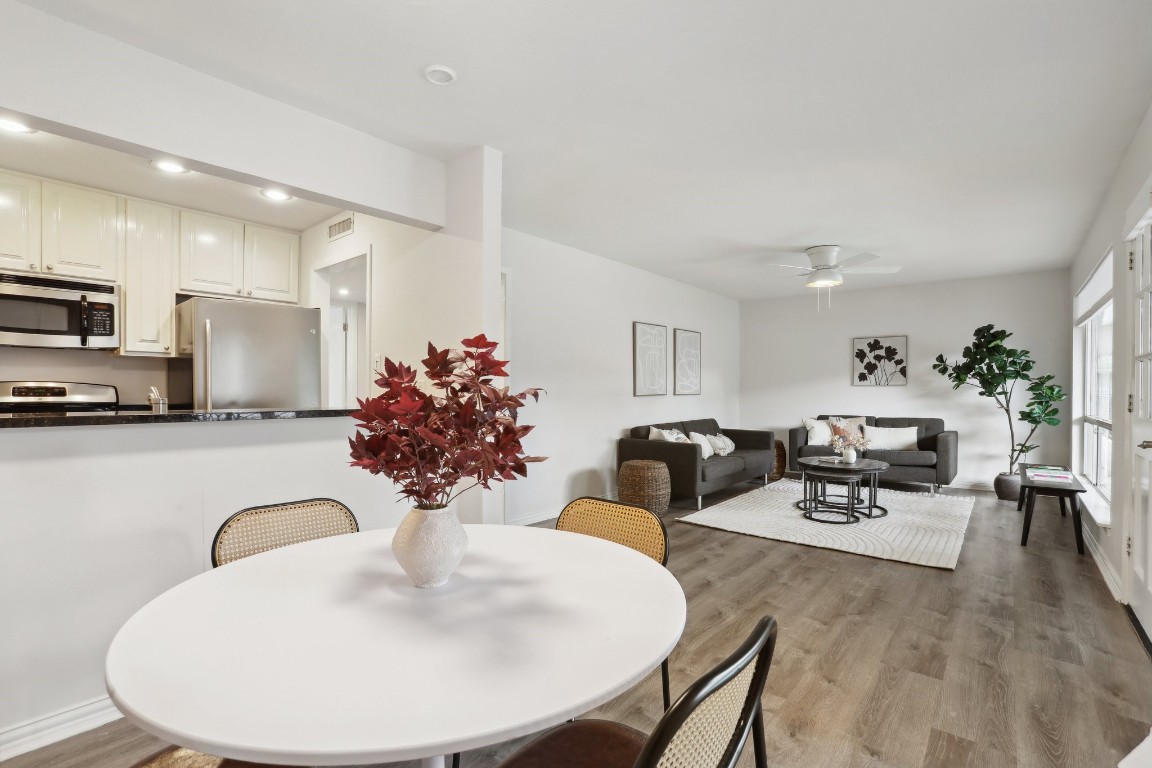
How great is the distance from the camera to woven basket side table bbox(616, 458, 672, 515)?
188 inches

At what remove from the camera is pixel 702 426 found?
644cm

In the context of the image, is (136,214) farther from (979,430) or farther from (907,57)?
(979,430)

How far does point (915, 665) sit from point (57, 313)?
4.96 metres

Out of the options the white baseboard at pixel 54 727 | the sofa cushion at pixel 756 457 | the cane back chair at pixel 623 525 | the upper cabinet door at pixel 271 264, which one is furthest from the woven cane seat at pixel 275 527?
the sofa cushion at pixel 756 457

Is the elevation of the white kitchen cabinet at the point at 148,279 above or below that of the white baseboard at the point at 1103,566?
above

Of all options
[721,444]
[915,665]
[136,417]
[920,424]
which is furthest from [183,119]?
[920,424]

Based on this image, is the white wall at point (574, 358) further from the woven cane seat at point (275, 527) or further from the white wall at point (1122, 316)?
the white wall at point (1122, 316)

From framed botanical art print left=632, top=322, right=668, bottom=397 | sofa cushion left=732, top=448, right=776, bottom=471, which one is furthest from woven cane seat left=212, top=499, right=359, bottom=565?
sofa cushion left=732, top=448, right=776, bottom=471

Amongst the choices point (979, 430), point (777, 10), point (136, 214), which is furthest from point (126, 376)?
point (979, 430)

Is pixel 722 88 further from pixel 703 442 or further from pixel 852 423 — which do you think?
pixel 852 423

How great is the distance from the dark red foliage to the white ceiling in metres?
1.46

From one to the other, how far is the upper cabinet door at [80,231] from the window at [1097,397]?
6.89m

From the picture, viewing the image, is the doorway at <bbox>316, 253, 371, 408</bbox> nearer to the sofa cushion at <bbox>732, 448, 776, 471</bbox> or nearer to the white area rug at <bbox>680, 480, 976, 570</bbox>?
the white area rug at <bbox>680, 480, 976, 570</bbox>

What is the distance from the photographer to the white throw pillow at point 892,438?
242 inches
